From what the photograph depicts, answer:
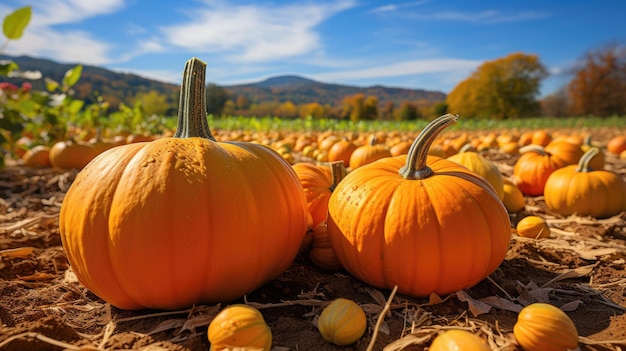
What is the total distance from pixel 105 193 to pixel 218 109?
178ft

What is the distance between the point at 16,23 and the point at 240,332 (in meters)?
5.91

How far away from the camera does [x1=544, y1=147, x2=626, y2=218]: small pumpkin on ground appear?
3.76 m

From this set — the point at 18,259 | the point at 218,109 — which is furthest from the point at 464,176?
the point at 218,109

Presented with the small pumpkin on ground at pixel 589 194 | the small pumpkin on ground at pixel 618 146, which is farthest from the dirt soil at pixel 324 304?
the small pumpkin on ground at pixel 618 146

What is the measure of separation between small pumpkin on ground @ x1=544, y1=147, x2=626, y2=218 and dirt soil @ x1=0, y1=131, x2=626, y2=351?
912mm

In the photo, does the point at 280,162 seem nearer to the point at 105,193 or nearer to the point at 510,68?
the point at 105,193

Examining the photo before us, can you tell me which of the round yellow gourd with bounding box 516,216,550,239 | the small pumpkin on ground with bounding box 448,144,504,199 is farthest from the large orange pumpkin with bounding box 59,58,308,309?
the small pumpkin on ground with bounding box 448,144,504,199

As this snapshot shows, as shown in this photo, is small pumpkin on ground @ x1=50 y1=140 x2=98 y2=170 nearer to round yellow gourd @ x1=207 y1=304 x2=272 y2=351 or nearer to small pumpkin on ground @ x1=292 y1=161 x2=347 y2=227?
small pumpkin on ground @ x1=292 y1=161 x2=347 y2=227

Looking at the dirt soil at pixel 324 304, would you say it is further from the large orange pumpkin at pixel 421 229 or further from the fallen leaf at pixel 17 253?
the large orange pumpkin at pixel 421 229

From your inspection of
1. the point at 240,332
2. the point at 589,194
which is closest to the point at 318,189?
the point at 240,332

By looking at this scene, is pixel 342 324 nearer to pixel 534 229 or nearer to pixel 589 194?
pixel 534 229

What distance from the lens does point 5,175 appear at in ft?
19.5

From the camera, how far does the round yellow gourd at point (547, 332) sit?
57.5 inches

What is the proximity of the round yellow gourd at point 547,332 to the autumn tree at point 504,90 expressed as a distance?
211 feet
